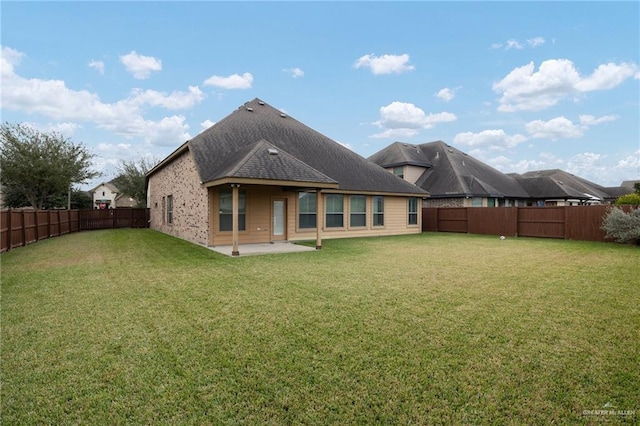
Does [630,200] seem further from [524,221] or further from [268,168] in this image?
[268,168]

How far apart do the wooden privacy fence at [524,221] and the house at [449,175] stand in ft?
11.8

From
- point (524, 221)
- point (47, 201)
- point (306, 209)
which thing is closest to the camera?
point (306, 209)

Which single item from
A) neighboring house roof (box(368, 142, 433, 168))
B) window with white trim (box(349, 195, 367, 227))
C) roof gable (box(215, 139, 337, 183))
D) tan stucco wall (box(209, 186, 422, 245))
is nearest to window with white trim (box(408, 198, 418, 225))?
tan stucco wall (box(209, 186, 422, 245))

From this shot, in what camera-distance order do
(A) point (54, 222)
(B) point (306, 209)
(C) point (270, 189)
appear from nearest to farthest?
(C) point (270, 189) → (B) point (306, 209) → (A) point (54, 222)

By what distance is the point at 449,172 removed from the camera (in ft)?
85.9

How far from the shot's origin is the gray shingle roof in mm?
11922

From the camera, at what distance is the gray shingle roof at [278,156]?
39.1 ft

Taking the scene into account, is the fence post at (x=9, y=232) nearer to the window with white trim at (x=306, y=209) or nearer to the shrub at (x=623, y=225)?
the window with white trim at (x=306, y=209)

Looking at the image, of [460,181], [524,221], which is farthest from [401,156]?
[524,221]

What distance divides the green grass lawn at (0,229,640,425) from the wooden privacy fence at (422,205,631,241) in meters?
9.15

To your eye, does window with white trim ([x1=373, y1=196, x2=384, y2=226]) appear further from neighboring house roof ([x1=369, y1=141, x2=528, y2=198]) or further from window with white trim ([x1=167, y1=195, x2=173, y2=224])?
window with white trim ([x1=167, y1=195, x2=173, y2=224])

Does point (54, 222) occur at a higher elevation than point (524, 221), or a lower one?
higher

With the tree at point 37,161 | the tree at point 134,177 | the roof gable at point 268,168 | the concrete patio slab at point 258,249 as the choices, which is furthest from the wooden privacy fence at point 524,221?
the tree at point 134,177

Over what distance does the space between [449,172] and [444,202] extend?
2.88m
